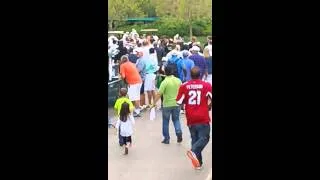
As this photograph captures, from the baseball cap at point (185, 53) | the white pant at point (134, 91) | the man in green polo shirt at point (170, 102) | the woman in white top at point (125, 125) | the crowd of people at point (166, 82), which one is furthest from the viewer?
the baseball cap at point (185, 53)

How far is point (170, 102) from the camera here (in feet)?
23.1

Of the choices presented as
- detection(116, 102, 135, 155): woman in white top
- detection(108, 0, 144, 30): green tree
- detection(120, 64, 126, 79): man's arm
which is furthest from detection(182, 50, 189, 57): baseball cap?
detection(116, 102, 135, 155): woman in white top

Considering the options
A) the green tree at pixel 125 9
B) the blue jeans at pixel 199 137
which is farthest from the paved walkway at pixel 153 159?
the green tree at pixel 125 9

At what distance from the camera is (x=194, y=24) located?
25.4 ft

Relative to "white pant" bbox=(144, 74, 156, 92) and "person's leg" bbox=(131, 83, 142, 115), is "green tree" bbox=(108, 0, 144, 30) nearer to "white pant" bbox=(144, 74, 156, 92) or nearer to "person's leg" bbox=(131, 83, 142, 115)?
"person's leg" bbox=(131, 83, 142, 115)

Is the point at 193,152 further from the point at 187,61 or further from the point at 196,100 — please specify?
the point at 187,61

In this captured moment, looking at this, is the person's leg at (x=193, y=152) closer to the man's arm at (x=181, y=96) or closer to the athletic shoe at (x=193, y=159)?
the athletic shoe at (x=193, y=159)

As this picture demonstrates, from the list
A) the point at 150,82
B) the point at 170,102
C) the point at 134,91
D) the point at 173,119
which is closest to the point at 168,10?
the point at 170,102

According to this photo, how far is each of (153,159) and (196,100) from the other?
2.86ft

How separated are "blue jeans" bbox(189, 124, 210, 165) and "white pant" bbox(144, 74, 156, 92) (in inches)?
99.7

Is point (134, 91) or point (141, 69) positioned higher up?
point (141, 69)

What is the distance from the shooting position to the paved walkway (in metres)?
5.95

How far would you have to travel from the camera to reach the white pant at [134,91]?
8258 mm
